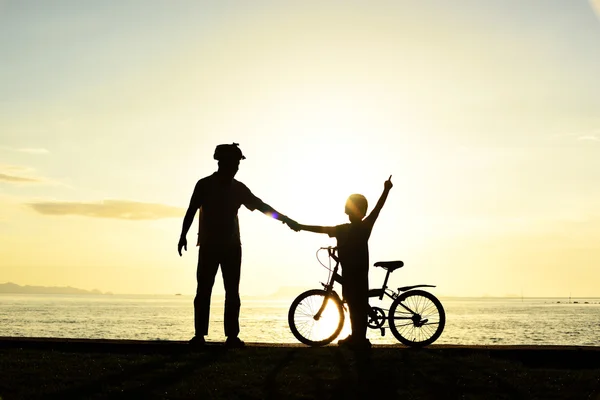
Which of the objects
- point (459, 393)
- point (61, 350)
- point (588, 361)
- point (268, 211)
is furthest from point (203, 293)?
point (588, 361)

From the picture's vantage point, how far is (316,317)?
40.6 ft

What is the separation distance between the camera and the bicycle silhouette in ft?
40.1

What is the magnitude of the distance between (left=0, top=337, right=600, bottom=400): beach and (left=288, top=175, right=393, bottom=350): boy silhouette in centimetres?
55

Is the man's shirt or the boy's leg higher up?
the man's shirt

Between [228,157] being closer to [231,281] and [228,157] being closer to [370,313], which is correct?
[231,281]

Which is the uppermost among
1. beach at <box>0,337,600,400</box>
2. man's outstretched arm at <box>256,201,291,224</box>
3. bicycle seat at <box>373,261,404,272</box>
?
man's outstretched arm at <box>256,201,291,224</box>

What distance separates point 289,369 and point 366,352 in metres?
1.82

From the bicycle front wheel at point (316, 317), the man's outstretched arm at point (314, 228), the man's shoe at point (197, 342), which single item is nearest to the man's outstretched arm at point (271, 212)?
the man's outstretched arm at point (314, 228)

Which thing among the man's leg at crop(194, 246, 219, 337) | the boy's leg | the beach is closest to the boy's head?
the boy's leg

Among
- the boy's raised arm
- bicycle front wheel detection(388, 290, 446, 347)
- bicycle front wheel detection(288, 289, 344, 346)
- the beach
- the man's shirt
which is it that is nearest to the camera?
the beach

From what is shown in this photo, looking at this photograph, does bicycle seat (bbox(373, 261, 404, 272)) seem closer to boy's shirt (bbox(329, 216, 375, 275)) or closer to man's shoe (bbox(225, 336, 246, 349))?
boy's shirt (bbox(329, 216, 375, 275))

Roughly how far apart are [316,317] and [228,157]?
3.10 m

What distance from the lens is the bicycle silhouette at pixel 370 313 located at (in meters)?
12.2

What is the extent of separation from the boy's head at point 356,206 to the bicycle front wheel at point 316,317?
148cm
